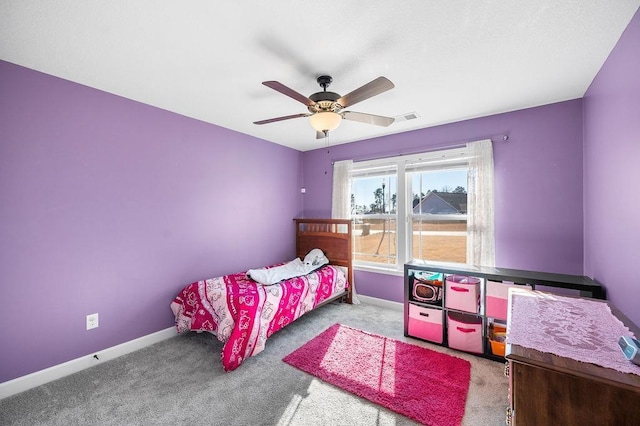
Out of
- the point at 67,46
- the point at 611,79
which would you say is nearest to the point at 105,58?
the point at 67,46

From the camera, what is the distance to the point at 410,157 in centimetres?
363

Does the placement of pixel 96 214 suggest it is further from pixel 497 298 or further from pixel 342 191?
pixel 497 298

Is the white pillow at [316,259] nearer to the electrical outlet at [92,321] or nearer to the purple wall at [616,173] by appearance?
the electrical outlet at [92,321]

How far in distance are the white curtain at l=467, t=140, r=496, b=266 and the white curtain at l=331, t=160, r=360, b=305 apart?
5.43 feet

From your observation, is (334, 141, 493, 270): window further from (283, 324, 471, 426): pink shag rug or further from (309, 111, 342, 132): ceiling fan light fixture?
(309, 111, 342, 132): ceiling fan light fixture

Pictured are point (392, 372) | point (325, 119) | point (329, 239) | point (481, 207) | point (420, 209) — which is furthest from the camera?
point (329, 239)

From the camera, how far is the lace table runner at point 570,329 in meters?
1.14

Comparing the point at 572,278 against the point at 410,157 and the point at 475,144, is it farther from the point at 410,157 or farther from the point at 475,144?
the point at 410,157

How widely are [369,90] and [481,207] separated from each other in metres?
2.11

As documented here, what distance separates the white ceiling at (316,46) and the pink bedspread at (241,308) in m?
1.92

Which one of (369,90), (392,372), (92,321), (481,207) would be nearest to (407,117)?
(481,207)

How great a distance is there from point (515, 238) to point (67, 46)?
14.0 feet

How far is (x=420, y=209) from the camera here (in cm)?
364

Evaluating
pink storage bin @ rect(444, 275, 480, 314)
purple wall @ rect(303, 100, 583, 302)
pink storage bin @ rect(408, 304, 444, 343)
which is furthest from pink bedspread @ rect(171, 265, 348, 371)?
purple wall @ rect(303, 100, 583, 302)
